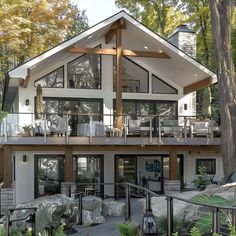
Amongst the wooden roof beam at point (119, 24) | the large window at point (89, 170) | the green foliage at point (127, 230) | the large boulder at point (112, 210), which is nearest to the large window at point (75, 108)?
the large window at point (89, 170)

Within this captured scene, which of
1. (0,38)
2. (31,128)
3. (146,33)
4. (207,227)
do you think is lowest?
(207,227)

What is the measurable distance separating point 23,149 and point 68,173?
185 cm

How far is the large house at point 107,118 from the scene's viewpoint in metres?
15.3

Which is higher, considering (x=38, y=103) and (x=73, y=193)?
(x=38, y=103)

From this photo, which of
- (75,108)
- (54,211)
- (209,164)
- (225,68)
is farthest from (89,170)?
(225,68)

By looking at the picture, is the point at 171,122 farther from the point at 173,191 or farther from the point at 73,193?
the point at 73,193

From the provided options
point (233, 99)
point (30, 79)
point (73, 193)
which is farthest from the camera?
point (30, 79)

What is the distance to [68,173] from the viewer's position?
15.1m

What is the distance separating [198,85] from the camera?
59.4 feet

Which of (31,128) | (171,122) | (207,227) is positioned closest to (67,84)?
(31,128)

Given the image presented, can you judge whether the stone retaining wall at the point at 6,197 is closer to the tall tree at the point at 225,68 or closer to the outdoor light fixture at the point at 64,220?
the outdoor light fixture at the point at 64,220

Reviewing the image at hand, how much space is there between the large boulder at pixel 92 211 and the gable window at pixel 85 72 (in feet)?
20.3

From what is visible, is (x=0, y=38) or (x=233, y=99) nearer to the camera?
(x=233, y=99)

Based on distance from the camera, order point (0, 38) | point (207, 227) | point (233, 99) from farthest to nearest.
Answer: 1. point (0, 38)
2. point (233, 99)
3. point (207, 227)
